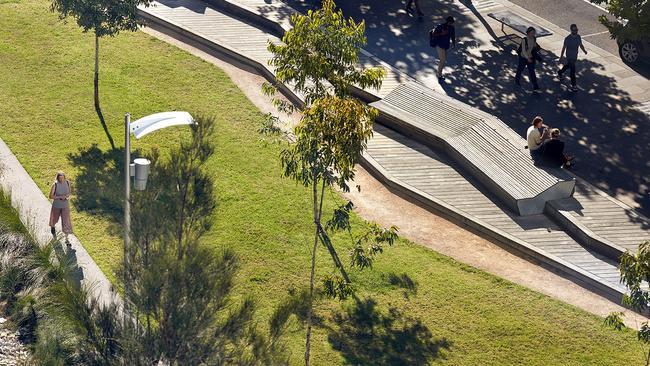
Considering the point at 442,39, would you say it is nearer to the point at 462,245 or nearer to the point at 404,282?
the point at 462,245

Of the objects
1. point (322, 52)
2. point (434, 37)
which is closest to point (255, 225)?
point (322, 52)

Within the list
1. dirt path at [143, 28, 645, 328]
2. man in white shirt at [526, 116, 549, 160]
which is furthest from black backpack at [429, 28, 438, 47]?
dirt path at [143, 28, 645, 328]

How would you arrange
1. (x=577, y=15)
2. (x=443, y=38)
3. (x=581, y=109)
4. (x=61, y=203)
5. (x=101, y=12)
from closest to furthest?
(x=61, y=203)
(x=101, y=12)
(x=581, y=109)
(x=443, y=38)
(x=577, y=15)

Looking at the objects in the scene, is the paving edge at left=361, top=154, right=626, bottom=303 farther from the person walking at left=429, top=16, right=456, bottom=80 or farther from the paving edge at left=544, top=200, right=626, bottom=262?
the person walking at left=429, top=16, right=456, bottom=80

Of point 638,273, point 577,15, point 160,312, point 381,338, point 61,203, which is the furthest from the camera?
point 577,15

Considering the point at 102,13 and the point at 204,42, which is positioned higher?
the point at 102,13

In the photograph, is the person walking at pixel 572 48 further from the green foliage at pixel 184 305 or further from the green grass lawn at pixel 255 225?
the green foliage at pixel 184 305
